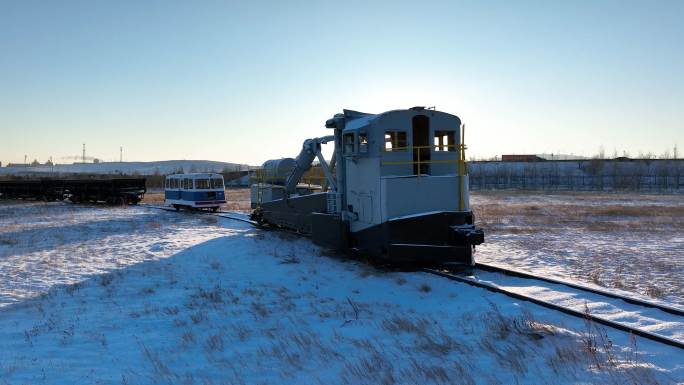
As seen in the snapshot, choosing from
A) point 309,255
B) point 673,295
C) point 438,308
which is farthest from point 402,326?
point 309,255

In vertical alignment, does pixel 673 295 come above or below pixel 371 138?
below

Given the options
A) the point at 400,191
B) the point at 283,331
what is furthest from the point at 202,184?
the point at 283,331

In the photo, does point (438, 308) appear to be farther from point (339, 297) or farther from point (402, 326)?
point (339, 297)

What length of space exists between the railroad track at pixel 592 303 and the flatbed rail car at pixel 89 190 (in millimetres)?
33007

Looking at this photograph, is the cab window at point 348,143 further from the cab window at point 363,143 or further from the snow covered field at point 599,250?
the snow covered field at point 599,250

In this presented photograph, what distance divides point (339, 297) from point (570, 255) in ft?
26.1

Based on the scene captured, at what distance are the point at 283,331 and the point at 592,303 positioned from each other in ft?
17.4

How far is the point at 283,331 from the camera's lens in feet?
25.3

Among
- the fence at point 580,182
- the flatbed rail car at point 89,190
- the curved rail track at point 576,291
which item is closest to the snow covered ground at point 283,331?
the curved rail track at point 576,291

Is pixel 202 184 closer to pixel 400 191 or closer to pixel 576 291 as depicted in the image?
pixel 400 191

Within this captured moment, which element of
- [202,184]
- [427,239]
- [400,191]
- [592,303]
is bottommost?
[592,303]

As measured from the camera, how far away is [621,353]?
6.33m

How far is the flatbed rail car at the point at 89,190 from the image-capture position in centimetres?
3859

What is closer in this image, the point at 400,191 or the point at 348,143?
the point at 400,191
